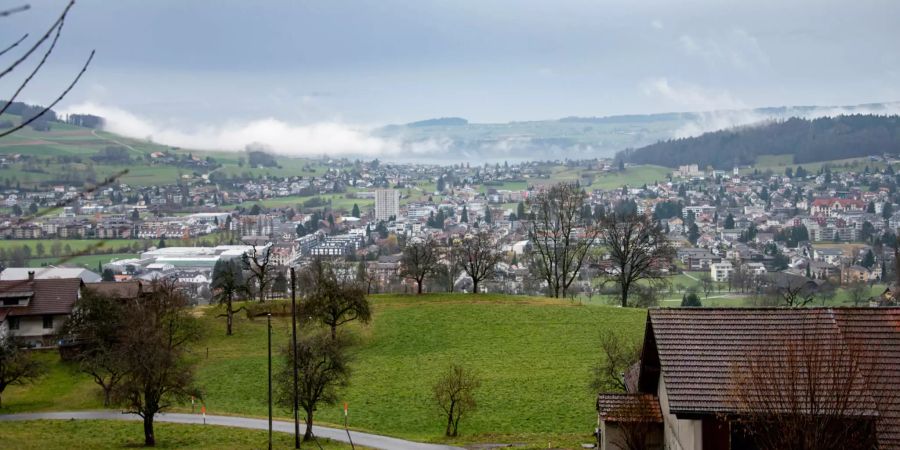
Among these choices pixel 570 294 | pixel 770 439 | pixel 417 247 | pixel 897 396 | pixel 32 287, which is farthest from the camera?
pixel 570 294

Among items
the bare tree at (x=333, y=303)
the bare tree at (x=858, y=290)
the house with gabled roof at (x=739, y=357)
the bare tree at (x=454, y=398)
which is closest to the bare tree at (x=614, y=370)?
the bare tree at (x=454, y=398)

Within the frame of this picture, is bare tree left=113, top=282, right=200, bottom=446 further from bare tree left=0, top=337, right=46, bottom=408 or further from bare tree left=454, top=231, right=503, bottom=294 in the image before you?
bare tree left=454, top=231, right=503, bottom=294

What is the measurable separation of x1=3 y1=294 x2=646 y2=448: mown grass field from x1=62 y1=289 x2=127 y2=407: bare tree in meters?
0.98

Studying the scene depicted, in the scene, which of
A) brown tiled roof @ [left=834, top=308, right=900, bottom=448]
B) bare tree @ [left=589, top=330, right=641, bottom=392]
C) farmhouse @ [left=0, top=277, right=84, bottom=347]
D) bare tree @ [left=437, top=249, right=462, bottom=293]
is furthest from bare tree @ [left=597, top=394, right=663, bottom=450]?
bare tree @ [left=437, top=249, right=462, bottom=293]

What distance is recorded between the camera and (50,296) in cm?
4766

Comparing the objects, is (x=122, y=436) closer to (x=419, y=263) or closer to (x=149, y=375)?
(x=149, y=375)

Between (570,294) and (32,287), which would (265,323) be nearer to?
(32,287)

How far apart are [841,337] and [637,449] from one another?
5431 mm

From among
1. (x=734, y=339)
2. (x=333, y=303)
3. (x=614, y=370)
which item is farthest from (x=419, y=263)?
(x=734, y=339)

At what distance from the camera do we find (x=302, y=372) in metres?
31.3

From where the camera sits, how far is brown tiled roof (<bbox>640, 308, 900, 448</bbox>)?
1427 cm

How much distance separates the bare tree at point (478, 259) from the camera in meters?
62.1

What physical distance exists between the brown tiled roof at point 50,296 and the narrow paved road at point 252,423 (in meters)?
12.4

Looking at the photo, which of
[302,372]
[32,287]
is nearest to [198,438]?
[302,372]
